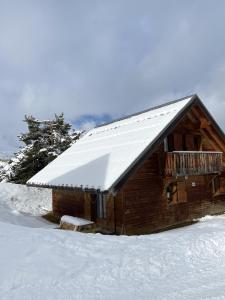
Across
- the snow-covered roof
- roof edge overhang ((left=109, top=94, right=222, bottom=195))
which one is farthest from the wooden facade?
the snow-covered roof

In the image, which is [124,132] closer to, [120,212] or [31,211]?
[120,212]

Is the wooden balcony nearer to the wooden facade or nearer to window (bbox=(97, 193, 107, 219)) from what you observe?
the wooden facade

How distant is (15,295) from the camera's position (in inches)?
210

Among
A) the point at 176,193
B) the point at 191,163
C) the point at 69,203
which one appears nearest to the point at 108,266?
the point at 191,163

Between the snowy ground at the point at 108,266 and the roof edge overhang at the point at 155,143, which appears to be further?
the roof edge overhang at the point at 155,143

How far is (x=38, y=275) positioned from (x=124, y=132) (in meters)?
12.6

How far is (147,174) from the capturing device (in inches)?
588

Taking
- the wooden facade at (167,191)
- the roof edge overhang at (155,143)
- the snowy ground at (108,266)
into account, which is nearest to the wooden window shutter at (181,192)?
the wooden facade at (167,191)

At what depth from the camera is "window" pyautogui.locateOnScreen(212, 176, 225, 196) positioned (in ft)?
63.8

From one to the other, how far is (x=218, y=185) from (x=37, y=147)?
1644cm

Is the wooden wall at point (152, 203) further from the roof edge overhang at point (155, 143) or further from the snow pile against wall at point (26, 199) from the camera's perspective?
the snow pile against wall at point (26, 199)

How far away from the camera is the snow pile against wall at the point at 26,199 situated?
2109cm

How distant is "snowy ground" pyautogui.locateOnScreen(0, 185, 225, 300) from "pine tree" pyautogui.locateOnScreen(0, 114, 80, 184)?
1906 centimetres

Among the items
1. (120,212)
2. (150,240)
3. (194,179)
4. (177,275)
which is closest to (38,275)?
(177,275)
